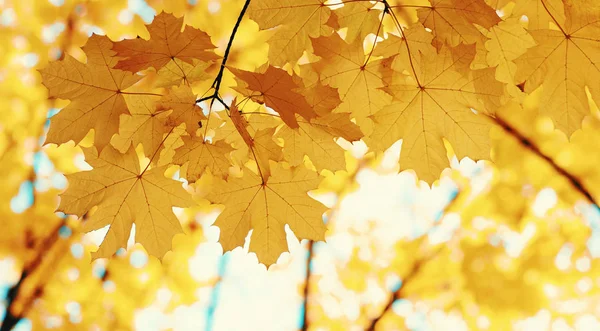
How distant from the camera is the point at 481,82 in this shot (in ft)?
3.46

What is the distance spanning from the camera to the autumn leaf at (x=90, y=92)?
102cm

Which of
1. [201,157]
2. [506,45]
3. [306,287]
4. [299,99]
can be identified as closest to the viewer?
[299,99]

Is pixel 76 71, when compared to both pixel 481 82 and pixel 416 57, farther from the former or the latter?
pixel 481 82

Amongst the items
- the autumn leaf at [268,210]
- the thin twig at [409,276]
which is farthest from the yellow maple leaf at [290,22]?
the thin twig at [409,276]

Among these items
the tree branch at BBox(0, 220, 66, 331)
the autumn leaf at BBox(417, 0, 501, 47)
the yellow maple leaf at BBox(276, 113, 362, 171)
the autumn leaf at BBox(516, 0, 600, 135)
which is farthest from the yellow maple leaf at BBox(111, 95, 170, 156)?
the tree branch at BBox(0, 220, 66, 331)

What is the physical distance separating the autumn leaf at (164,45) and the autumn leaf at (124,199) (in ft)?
1.07

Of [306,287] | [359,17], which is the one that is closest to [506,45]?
[359,17]

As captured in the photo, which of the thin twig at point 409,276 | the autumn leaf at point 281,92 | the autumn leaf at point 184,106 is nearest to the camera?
the autumn leaf at point 281,92

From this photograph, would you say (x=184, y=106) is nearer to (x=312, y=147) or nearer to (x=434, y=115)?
(x=312, y=147)

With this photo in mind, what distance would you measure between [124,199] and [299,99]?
0.62 metres

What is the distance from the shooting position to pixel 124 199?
1193 mm

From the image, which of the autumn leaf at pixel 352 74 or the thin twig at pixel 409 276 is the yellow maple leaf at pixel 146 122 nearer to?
the autumn leaf at pixel 352 74

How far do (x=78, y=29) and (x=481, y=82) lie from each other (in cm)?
364

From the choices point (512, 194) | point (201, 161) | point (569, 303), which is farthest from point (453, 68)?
point (569, 303)
